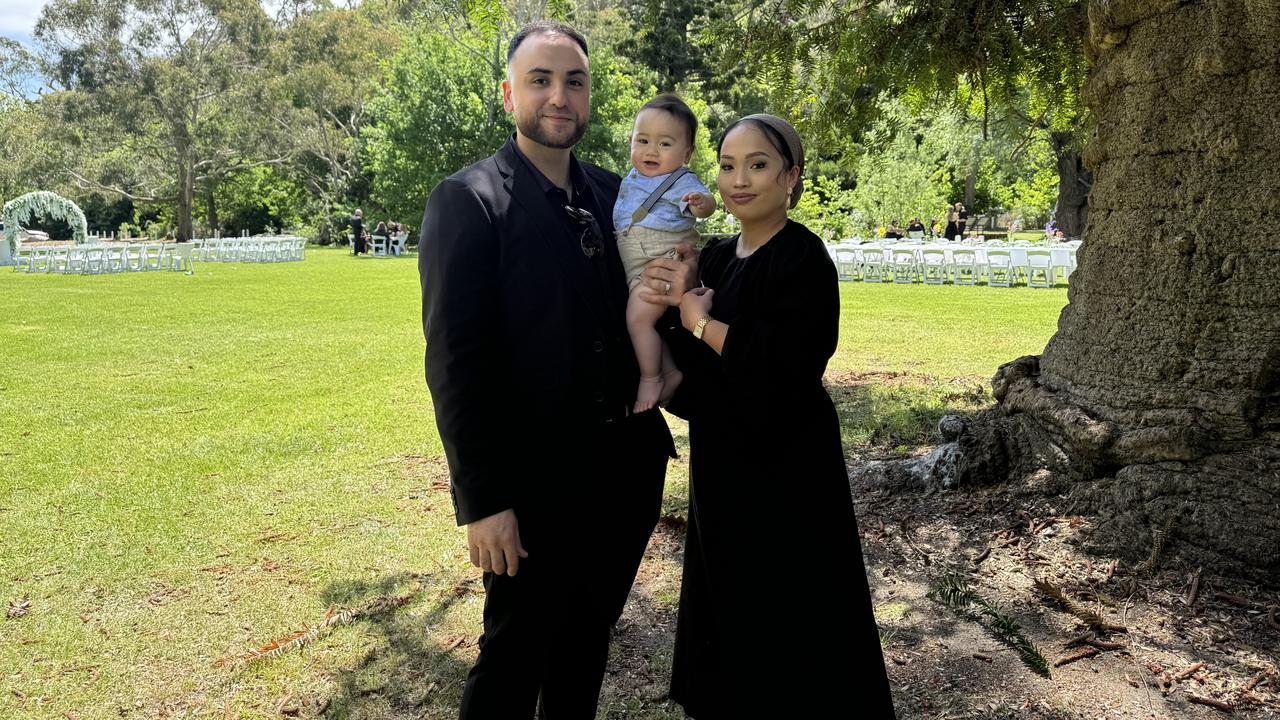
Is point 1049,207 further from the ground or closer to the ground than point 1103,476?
further from the ground

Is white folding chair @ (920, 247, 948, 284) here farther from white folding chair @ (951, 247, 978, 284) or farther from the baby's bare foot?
the baby's bare foot

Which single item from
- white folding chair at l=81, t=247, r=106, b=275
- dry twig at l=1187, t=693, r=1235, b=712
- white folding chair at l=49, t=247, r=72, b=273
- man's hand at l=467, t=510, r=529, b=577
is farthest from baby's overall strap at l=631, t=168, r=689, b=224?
white folding chair at l=49, t=247, r=72, b=273

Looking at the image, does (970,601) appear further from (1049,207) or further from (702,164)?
(1049,207)

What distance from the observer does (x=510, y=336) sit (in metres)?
2.35

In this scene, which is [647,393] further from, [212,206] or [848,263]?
[212,206]

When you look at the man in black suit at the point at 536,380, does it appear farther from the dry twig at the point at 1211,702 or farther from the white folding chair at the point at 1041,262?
the white folding chair at the point at 1041,262

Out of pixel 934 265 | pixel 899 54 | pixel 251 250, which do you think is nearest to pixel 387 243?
pixel 251 250

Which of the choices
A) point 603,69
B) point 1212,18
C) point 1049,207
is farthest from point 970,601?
point 1049,207

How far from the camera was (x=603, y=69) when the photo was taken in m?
34.5

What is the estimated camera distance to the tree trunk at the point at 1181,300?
11.9 feet

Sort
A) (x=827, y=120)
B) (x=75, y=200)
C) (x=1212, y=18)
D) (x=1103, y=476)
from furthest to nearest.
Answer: (x=75, y=200) < (x=827, y=120) < (x=1103, y=476) < (x=1212, y=18)

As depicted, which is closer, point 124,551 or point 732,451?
point 732,451

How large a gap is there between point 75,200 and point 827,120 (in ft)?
188

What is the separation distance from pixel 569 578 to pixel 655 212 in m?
1.06
